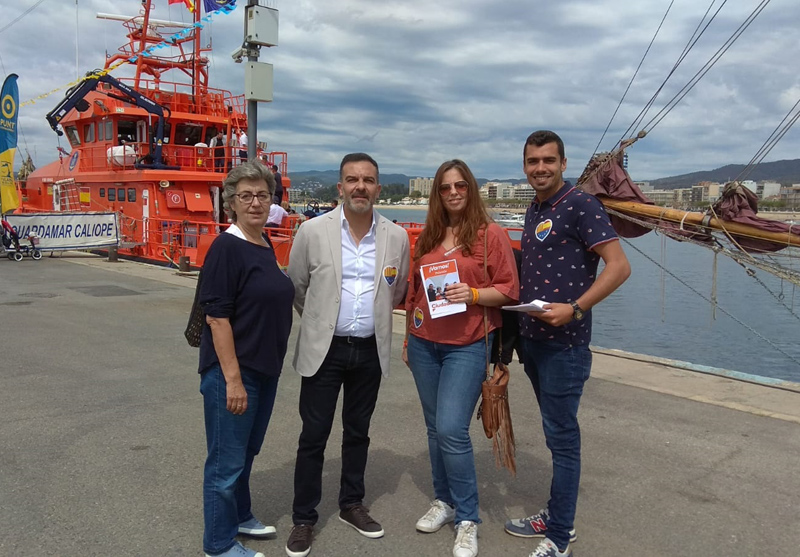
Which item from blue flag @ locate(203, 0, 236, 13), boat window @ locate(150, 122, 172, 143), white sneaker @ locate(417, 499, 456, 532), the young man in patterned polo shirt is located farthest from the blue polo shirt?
boat window @ locate(150, 122, 172, 143)

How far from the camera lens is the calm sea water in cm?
1195

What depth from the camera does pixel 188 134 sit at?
20.3 meters

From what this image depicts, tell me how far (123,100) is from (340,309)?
1777cm

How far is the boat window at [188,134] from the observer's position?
20.0 m

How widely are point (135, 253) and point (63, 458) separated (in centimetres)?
1542

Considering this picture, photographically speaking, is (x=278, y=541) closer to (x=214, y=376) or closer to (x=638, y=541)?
(x=214, y=376)

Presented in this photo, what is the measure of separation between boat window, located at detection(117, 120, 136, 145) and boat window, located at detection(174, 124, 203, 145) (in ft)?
4.31


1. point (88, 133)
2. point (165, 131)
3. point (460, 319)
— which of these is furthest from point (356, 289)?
point (88, 133)

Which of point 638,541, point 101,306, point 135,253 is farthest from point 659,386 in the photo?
point 135,253

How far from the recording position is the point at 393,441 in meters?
4.64

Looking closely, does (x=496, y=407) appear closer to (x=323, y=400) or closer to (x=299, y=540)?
(x=323, y=400)

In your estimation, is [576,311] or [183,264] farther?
[183,264]

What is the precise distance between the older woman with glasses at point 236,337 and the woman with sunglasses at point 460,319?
2.55 feet

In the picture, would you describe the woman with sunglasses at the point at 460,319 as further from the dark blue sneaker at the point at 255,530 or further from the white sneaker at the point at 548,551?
the dark blue sneaker at the point at 255,530
